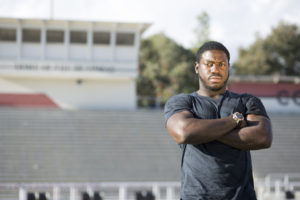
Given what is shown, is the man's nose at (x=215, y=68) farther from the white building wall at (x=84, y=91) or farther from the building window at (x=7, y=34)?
the building window at (x=7, y=34)

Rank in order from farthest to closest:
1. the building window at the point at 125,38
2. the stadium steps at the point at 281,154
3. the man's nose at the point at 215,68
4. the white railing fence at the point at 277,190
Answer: the building window at the point at 125,38 < the stadium steps at the point at 281,154 < the white railing fence at the point at 277,190 < the man's nose at the point at 215,68

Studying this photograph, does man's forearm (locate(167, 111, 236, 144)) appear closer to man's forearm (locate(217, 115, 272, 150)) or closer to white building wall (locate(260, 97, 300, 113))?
man's forearm (locate(217, 115, 272, 150))

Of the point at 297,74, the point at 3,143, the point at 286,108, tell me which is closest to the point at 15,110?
the point at 3,143

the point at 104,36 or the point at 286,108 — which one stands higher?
the point at 104,36

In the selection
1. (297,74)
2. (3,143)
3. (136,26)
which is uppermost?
(136,26)

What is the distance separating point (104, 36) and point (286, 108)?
10.7m

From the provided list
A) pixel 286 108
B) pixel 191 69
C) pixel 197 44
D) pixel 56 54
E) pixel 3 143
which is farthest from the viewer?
pixel 197 44

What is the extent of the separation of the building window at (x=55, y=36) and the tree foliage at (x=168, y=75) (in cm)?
853

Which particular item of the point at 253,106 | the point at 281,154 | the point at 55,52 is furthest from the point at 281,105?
the point at 253,106

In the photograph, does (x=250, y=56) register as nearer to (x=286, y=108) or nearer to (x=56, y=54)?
(x=286, y=108)

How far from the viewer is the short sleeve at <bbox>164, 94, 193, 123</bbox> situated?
6.53 ft

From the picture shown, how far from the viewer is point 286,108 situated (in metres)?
23.7

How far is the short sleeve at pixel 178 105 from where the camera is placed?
6.53ft

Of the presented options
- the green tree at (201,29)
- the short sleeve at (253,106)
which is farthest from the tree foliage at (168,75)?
the short sleeve at (253,106)
